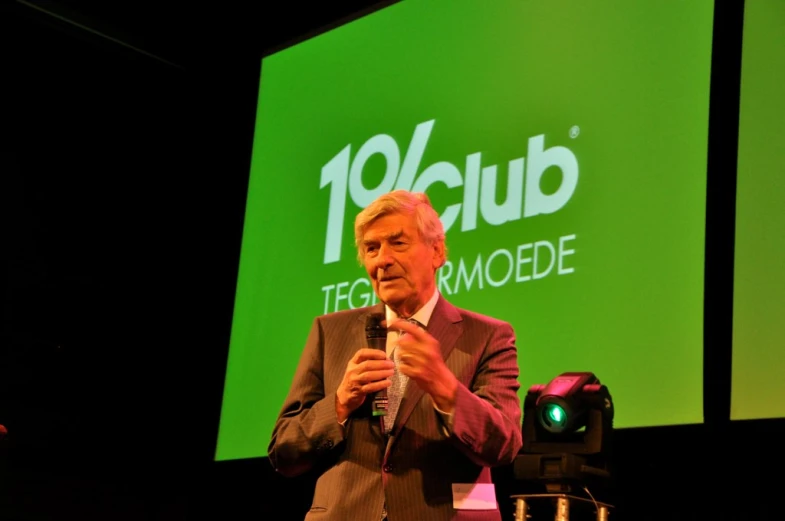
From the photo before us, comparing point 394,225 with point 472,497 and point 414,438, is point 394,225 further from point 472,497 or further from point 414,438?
point 472,497

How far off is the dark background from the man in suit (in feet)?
7.36

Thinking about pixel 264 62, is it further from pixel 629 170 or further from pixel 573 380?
pixel 573 380

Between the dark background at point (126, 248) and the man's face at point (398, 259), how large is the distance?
7.74ft

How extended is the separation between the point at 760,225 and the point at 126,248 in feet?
11.2

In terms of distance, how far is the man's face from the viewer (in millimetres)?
2434

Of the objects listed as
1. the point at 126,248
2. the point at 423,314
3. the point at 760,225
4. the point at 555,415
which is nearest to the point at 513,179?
the point at 760,225

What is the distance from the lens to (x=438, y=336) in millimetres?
2480

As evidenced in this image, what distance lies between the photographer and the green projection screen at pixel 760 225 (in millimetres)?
3146

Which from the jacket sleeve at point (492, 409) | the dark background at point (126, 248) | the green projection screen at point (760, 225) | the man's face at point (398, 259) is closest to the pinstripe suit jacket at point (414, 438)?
the jacket sleeve at point (492, 409)

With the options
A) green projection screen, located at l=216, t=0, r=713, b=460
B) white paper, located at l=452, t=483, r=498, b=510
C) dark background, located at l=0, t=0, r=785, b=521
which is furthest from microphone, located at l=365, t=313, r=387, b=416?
dark background, located at l=0, t=0, r=785, b=521

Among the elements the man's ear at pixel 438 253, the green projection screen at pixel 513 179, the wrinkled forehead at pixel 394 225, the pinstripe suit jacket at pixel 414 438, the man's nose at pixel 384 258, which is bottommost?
the pinstripe suit jacket at pixel 414 438

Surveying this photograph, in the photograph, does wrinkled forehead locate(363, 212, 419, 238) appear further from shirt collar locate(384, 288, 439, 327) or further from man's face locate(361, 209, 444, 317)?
shirt collar locate(384, 288, 439, 327)

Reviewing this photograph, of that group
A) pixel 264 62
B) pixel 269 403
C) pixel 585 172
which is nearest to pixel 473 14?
pixel 585 172

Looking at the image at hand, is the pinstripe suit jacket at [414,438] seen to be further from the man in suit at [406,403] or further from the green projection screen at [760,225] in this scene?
the green projection screen at [760,225]
